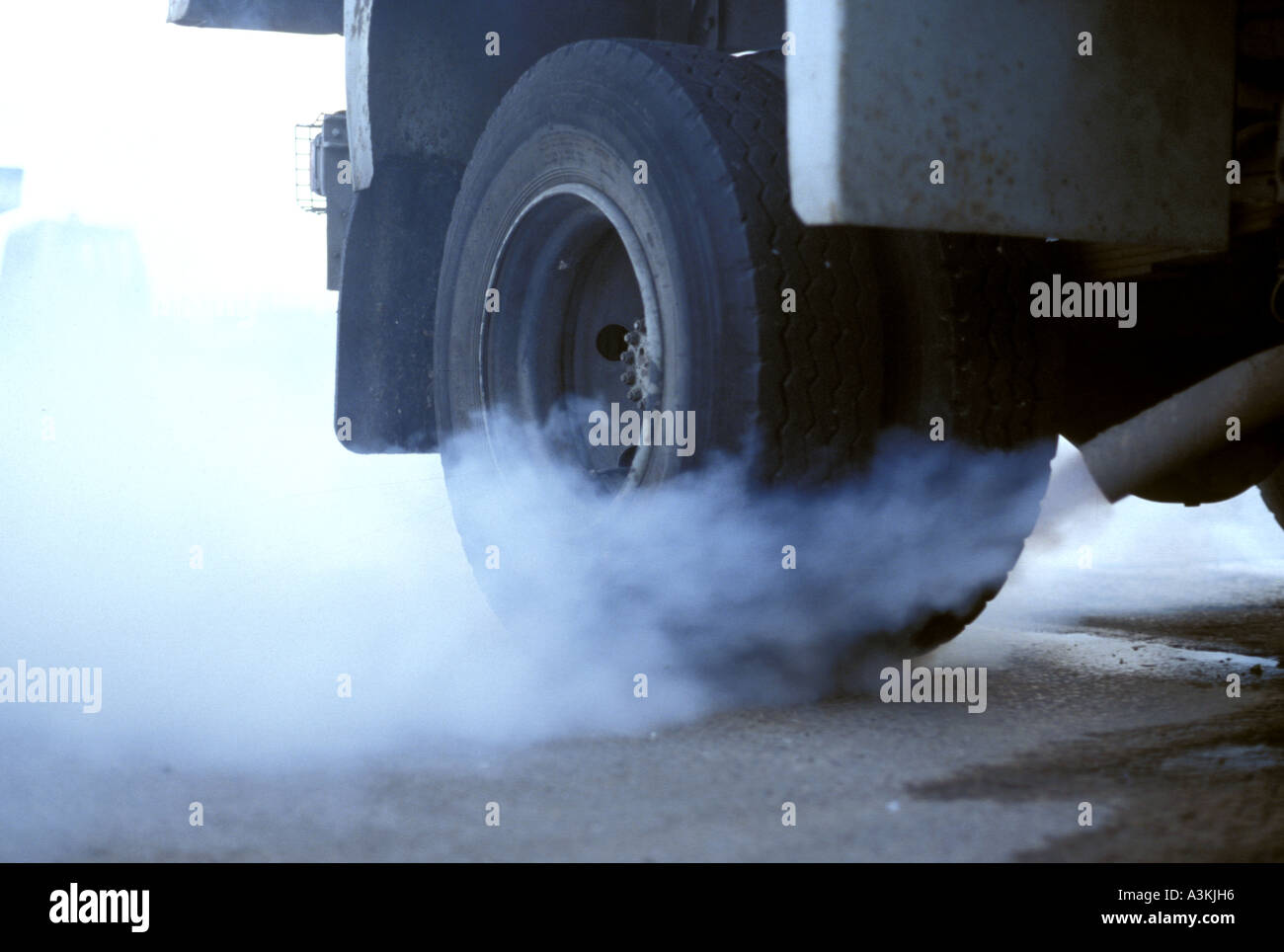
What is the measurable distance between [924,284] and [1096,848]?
1.06 meters

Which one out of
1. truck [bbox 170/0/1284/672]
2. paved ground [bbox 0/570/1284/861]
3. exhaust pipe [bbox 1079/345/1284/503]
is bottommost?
paved ground [bbox 0/570/1284/861]

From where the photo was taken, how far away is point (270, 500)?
20.0ft

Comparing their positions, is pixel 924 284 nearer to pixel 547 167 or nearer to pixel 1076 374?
pixel 1076 374

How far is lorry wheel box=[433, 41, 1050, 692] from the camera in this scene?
229cm

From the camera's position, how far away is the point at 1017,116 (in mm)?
1994

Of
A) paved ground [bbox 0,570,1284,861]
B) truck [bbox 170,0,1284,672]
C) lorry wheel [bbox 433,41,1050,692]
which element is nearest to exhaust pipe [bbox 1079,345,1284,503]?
truck [bbox 170,0,1284,672]

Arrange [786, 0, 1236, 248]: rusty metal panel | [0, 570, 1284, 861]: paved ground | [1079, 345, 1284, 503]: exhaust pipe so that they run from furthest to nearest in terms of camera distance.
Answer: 1. [1079, 345, 1284, 503]: exhaust pipe
2. [786, 0, 1236, 248]: rusty metal panel
3. [0, 570, 1284, 861]: paved ground

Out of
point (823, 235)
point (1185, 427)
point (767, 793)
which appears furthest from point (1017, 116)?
point (767, 793)

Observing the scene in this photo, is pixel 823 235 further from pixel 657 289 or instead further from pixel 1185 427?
pixel 1185 427

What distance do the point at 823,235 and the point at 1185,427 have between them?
70 centimetres

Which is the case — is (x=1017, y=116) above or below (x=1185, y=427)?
above

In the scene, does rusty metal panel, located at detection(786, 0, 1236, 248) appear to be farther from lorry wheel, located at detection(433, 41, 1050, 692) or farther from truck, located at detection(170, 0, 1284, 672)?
lorry wheel, located at detection(433, 41, 1050, 692)
